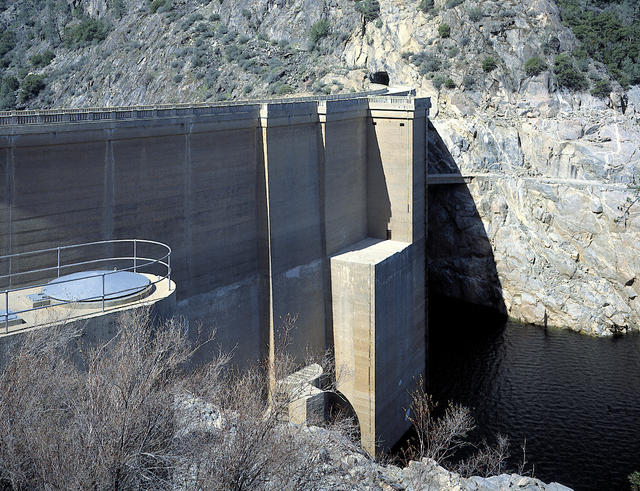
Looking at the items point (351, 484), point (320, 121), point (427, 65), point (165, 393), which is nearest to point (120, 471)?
point (165, 393)

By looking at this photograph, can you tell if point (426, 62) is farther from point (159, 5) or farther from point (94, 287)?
point (94, 287)

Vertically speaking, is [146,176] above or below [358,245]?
above

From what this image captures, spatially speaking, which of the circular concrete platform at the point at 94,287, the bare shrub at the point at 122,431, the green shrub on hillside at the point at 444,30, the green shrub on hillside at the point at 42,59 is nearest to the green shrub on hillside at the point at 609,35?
the green shrub on hillside at the point at 444,30

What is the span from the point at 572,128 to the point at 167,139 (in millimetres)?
29862

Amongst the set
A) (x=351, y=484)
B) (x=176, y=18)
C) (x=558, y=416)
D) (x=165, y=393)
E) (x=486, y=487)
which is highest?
(x=176, y=18)

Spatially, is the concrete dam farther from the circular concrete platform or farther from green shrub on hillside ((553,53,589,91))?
green shrub on hillside ((553,53,589,91))

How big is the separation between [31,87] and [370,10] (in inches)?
1297

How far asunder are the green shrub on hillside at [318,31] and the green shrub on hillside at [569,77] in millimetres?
17359

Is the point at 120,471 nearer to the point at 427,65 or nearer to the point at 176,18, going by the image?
the point at 427,65

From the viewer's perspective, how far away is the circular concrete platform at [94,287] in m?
18.2

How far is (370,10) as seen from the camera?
58.3 m

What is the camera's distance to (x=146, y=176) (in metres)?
25.0

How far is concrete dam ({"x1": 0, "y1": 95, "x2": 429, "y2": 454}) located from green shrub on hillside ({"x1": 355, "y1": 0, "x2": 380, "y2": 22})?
2496 centimetres

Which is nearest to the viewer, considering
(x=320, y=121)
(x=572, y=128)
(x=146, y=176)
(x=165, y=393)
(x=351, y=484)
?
(x=165, y=393)
